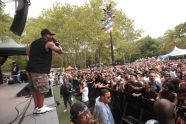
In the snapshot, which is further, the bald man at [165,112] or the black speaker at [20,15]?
the black speaker at [20,15]

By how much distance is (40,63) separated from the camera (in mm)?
4156

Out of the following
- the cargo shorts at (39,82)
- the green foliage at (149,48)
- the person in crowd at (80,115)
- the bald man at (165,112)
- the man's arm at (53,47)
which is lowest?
the bald man at (165,112)

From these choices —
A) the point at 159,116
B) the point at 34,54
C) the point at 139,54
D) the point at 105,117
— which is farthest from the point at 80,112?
the point at 139,54

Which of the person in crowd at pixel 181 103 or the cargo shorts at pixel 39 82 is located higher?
the cargo shorts at pixel 39 82

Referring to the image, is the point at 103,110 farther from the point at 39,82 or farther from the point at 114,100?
the point at 114,100

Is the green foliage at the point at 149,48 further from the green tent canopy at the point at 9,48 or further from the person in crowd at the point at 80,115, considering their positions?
the person in crowd at the point at 80,115

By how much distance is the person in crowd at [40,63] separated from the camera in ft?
13.5

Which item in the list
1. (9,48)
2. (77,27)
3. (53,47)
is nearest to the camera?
(53,47)

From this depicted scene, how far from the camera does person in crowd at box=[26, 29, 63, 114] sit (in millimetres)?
4113

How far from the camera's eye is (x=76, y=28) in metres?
41.3

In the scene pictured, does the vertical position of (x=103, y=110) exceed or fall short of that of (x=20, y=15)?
it falls short

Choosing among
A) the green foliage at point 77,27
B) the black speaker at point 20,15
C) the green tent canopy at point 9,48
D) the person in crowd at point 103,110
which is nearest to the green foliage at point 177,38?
the green foliage at point 77,27

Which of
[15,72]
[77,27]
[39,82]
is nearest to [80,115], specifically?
[39,82]

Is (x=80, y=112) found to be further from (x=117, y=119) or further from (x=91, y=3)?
(x=91, y=3)
